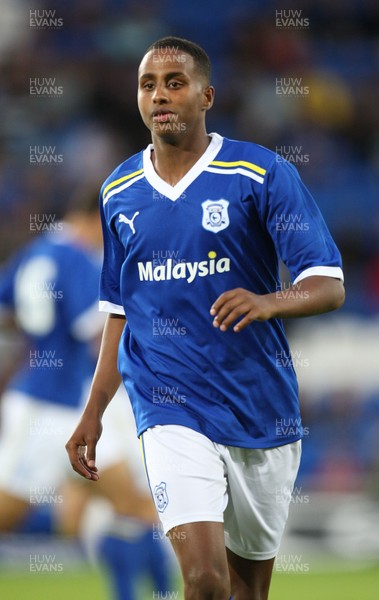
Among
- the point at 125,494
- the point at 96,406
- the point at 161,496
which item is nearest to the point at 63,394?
the point at 125,494

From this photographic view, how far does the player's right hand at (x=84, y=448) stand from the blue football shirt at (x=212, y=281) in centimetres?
17

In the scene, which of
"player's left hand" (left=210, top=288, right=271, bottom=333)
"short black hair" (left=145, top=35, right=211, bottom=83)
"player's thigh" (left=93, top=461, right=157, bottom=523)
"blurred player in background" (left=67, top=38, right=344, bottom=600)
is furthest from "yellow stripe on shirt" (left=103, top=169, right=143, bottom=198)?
"player's thigh" (left=93, top=461, right=157, bottom=523)

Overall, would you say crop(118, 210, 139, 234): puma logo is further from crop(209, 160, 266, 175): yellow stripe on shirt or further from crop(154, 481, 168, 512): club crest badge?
crop(154, 481, 168, 512): club crest badge

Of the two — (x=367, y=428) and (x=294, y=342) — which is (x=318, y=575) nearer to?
(x=367, y=428)

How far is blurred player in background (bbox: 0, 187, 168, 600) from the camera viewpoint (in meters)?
5.75

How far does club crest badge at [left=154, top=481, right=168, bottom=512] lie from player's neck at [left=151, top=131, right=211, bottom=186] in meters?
1.02

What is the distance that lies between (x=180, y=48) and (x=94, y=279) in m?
2.33

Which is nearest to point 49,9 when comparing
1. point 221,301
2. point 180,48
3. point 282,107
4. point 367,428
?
point 282,107

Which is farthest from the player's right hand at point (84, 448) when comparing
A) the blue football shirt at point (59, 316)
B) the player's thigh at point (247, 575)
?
the blue football shirt at point (59, 316)

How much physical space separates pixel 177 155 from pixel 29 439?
104 inches

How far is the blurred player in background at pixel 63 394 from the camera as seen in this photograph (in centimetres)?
575

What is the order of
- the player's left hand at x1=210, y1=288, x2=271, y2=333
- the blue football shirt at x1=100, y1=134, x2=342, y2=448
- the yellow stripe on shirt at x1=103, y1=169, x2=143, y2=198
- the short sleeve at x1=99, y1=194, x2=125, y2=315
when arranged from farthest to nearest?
the short sleeve at x1=99, y1=194, x2=125, y2=315, the yellow stripe on shirt at x1=103, y1=169, x2=143, y2=198, the blue football shirt at x1=100, y1=134, x2=342, y2=448, the player's left hand at x1=210, y1=288, x2=271, y2=333

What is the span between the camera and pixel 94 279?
5.97m

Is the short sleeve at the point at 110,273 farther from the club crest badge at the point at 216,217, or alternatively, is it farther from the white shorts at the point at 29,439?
the white shorts at the point at 29,439
